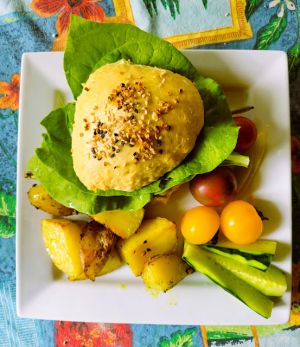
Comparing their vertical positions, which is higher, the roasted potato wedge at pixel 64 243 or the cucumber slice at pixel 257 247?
the roasted potato wedge at pixel 64 243

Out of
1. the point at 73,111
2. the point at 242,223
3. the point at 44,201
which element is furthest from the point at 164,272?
the point at 73,111

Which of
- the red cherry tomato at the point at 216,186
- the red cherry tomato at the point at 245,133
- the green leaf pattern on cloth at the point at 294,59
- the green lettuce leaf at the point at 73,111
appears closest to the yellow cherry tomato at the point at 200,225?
the red cherry tomato at the point at 216,186

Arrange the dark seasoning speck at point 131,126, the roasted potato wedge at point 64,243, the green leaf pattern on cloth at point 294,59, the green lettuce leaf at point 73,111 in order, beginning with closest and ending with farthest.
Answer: the dark seasoning speck at point 131,126
the green lettuce leaf at point 73,111
the roasted potato wedge at point 64,243
the green leaf pattern on cloth at point 294,59

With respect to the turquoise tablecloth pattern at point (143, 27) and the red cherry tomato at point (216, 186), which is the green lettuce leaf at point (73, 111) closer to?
the red cherry tomato at point (216, 186)

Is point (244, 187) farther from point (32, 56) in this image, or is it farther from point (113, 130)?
point (32, 56)

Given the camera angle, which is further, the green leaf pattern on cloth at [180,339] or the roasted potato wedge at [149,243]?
the green leaf pattern on cloth at [180,339]

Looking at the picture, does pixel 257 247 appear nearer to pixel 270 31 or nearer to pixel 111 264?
pixel 111 264

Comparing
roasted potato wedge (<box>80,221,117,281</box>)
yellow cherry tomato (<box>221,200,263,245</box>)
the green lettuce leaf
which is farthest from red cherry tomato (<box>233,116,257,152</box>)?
roasted potato wedge (<box>80,221,117,281</box>)
